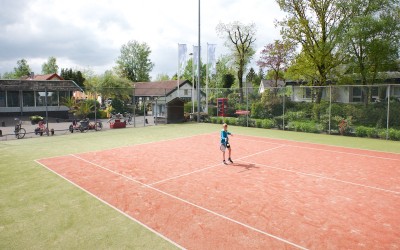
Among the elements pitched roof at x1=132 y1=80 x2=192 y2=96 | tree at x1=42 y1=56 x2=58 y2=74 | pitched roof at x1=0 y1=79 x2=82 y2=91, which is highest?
tree at x1=42 y1=56 x2=58 y2=74

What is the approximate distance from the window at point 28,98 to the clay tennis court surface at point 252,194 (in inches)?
1174

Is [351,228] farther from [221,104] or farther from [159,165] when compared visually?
[221,104]

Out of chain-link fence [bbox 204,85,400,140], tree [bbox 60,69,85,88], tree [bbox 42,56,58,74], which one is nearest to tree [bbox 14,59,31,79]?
tree [bbox 42,56,58,74]

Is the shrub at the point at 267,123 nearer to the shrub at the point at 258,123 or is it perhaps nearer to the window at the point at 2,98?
the shrub at the point at 258,123

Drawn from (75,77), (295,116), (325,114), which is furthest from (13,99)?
(325,114)

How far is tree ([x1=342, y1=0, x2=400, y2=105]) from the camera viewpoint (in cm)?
2491

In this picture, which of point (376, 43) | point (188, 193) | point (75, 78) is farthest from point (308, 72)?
point (75, 78)

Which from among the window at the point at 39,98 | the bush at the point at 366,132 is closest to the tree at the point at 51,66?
the window at the point at 39,98

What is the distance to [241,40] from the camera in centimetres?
4547

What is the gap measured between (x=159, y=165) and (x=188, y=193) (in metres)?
3.84

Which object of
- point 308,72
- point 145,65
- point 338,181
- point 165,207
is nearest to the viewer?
point 165,207

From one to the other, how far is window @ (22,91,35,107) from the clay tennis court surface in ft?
97.8

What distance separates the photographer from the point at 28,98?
39.5 m

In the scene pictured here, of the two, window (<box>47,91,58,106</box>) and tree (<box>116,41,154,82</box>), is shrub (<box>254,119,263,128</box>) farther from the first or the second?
tree (<box>116,41,154,82</box>)
